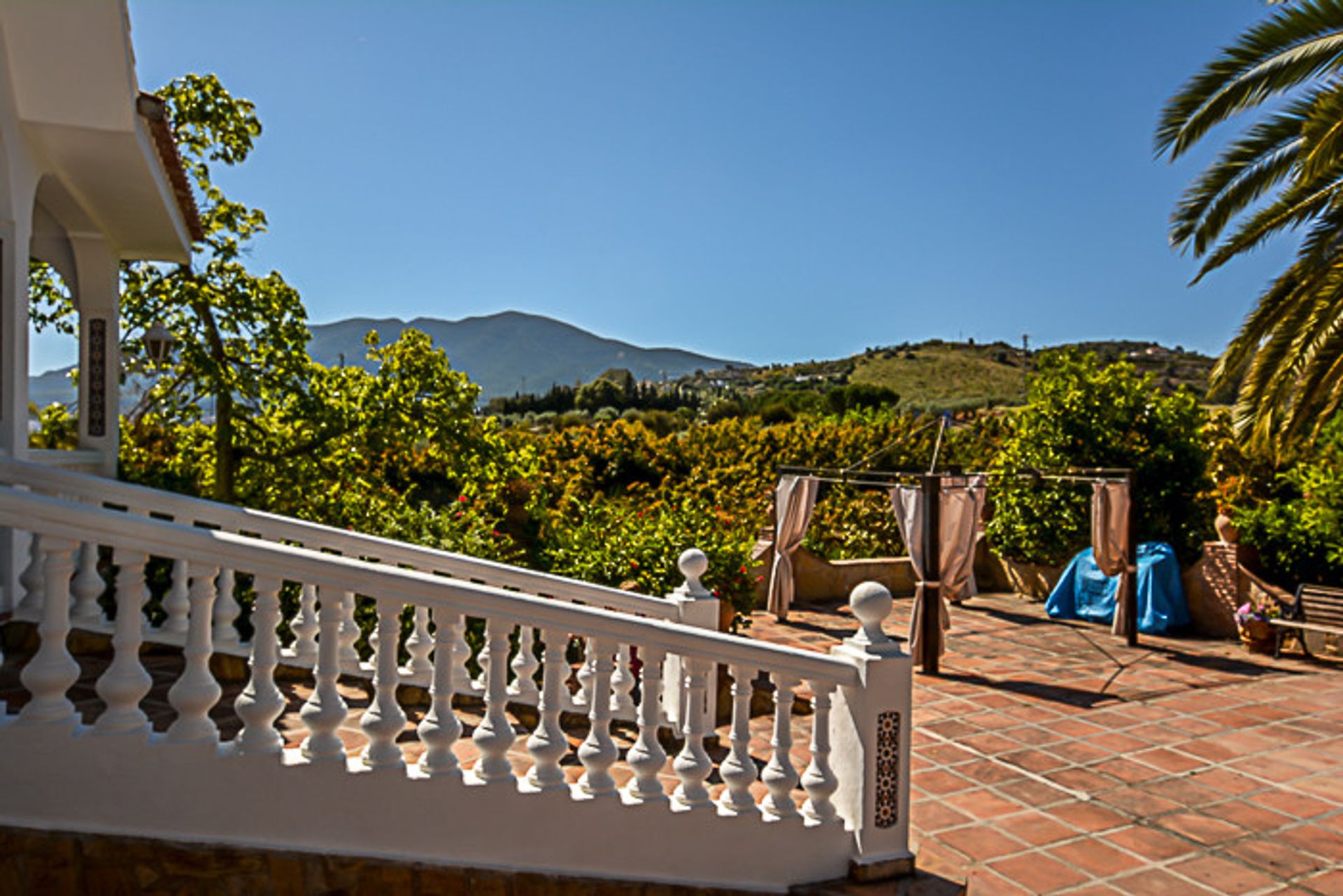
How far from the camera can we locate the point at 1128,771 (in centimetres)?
564

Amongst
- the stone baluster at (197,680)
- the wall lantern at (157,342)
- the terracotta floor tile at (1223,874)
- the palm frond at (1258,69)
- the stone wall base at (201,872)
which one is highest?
the palm frond at (1258,69)

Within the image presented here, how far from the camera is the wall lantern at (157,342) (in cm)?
770

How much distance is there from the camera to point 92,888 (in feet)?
9.12

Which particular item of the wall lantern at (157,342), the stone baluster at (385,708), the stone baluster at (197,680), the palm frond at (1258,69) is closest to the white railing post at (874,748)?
the stone baluster at (385,708)

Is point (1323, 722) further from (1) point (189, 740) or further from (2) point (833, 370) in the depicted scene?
(2) point (833, 370)

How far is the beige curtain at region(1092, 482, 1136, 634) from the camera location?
9.76m

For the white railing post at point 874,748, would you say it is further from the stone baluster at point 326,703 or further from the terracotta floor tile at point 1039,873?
the stone baluster at point 326,703

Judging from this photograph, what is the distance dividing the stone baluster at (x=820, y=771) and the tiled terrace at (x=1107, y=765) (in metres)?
0.37

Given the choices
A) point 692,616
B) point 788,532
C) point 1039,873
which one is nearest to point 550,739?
point 692,616

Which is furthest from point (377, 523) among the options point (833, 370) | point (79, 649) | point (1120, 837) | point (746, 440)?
point (833, 370)

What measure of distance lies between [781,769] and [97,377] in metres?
5.52

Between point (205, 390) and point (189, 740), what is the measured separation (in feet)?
22.2

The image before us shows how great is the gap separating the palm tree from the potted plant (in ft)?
7.01

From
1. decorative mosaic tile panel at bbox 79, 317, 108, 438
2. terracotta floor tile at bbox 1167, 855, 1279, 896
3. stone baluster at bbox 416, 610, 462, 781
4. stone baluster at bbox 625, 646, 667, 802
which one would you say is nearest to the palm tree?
terracotta floor tile at bbox 1167, 855, 1279, 896
